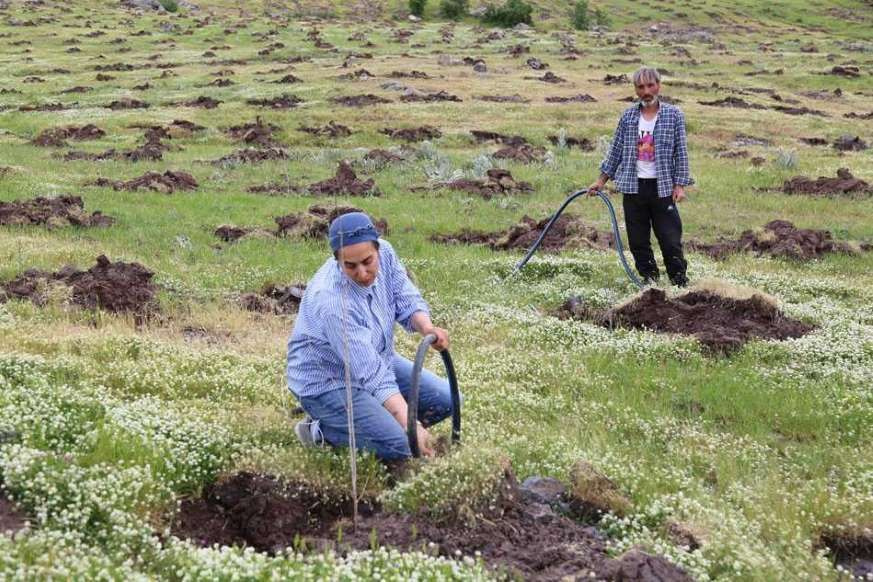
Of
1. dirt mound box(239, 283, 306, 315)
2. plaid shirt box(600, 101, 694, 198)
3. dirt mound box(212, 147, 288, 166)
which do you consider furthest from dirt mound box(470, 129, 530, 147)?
dirt mound box(239, 283, 306, 315)

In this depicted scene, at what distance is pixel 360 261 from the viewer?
658 cm

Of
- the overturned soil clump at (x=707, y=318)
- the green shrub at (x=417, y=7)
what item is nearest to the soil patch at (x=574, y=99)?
the overturned soil clump at (x=707, y=318)

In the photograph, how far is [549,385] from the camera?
966 cm

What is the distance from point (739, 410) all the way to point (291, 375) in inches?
190

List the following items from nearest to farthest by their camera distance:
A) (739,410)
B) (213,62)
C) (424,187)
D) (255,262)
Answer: (739,410), (255,262), (424,187), (213,62)

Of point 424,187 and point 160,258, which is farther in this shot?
point 424,187

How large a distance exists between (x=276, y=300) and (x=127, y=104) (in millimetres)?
31805

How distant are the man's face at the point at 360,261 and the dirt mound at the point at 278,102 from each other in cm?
3431

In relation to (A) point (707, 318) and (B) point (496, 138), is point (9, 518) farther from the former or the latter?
(B) point (496, 138)

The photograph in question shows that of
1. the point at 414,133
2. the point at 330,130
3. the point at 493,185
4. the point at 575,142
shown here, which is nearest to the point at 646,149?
the point at 493,185

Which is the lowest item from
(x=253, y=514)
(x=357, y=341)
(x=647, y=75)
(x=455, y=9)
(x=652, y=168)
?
(x=253, y=514)

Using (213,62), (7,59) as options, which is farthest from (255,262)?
(7,59)

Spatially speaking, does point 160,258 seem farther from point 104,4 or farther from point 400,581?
point 104,4

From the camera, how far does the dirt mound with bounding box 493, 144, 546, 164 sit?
1088 inches
